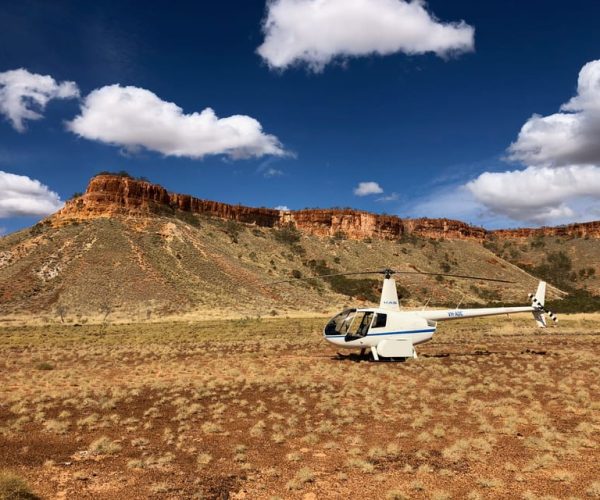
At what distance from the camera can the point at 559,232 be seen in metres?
134

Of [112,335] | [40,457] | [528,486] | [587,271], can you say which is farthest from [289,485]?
[587,271]

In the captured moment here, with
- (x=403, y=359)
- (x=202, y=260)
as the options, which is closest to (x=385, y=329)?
(x=403, y=359)

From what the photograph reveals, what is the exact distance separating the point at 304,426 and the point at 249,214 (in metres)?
92.4

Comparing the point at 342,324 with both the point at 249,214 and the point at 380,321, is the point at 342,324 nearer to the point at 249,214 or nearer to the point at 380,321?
the point at 380,321

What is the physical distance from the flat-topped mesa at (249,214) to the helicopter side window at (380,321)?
63.8 metres

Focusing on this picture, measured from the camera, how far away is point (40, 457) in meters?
9.23

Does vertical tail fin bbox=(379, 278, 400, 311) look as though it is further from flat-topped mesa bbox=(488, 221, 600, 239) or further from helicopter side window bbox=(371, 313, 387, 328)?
flat-topped mesa bbox=(488, 221, 600, 239)

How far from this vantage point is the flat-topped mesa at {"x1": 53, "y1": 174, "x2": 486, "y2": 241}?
74.9 meters

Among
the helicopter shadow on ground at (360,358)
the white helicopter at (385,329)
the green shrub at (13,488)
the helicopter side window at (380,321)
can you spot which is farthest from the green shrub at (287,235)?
the green shrub at (13,488)

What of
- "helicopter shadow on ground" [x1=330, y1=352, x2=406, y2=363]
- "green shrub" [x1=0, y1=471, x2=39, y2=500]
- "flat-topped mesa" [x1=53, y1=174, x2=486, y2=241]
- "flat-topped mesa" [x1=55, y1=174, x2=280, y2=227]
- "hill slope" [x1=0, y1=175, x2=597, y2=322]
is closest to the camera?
"green shrub" [x1=0, y1=471, x2=39, y2=500]

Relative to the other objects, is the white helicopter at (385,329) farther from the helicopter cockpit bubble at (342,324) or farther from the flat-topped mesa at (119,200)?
the flat-topped mesa at (119,200)

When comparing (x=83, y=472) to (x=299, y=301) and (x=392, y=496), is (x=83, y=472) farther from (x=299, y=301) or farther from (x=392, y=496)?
(x=299, y=301)

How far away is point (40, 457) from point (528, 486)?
9.00m

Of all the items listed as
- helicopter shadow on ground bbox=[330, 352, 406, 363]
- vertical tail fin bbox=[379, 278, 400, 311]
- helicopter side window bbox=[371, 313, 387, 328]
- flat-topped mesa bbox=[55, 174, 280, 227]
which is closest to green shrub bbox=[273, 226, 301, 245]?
flat-topped mesa bbox=[55, 174, 280, 227]
